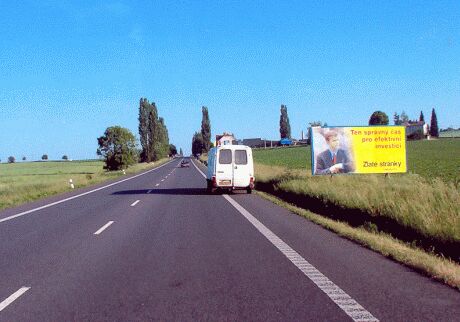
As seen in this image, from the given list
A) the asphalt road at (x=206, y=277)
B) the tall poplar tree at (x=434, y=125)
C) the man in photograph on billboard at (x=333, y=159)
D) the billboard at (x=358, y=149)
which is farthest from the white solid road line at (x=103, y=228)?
the tall poplar tree at (x=434, y=125)

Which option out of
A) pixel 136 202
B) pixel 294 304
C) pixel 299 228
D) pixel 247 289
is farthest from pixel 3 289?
pixel 136 202

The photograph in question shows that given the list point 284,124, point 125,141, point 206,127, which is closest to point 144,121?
point 125,141

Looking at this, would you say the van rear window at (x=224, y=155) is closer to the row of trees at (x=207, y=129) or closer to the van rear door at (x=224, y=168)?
the van rear door at (x=224, y=168)

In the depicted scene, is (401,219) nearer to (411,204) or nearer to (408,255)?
(411,204)

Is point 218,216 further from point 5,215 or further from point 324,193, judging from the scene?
point 5,215

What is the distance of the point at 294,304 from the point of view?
16.9ft

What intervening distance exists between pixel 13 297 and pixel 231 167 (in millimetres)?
15608

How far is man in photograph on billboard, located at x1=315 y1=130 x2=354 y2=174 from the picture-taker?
72.1 feet

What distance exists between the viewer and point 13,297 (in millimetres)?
5641

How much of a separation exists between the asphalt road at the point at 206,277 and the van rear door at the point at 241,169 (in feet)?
30.9

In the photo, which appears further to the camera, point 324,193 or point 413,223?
point 324,193

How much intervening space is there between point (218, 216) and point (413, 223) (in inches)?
219

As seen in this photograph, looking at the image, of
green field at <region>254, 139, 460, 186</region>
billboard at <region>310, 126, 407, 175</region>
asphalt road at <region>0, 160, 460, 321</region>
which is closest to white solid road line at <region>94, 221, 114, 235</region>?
asphalt road at <region>0, 160, 460, 321</region>

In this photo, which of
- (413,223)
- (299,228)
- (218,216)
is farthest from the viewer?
(218,216)
